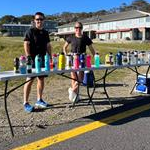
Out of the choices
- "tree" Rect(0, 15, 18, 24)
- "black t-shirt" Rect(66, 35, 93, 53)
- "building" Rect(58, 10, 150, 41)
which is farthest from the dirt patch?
"tree" Rect(0, 15, 18, 24)

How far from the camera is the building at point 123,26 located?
9597cm

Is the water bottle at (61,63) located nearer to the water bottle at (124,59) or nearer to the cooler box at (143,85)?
the water bottle at (124,59)

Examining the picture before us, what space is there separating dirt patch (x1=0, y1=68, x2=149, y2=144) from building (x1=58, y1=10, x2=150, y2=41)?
79487 millimetres

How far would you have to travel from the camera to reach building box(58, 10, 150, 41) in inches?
3779

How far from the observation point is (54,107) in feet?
27.1

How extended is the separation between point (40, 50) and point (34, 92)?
248 cm

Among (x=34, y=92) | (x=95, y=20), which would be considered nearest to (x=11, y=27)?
(x=95, y=20)

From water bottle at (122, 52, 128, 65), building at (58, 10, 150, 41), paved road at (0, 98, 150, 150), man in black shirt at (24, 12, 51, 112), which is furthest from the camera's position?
building at (58, 10, 150, 41)

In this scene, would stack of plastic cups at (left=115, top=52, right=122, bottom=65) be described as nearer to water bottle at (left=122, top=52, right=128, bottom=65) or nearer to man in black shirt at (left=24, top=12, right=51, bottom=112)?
water bottle at (left=122, top=52, right=128, bottom=65)

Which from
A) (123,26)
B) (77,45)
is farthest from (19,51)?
(123,26)

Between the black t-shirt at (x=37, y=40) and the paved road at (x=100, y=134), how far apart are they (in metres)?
1.65

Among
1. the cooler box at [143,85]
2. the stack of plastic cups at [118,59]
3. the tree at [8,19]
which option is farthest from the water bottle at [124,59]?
the tree at [8,19]

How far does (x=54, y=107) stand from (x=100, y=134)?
2102 millimetres

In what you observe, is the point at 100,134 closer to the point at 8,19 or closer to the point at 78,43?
the point at 78,43
